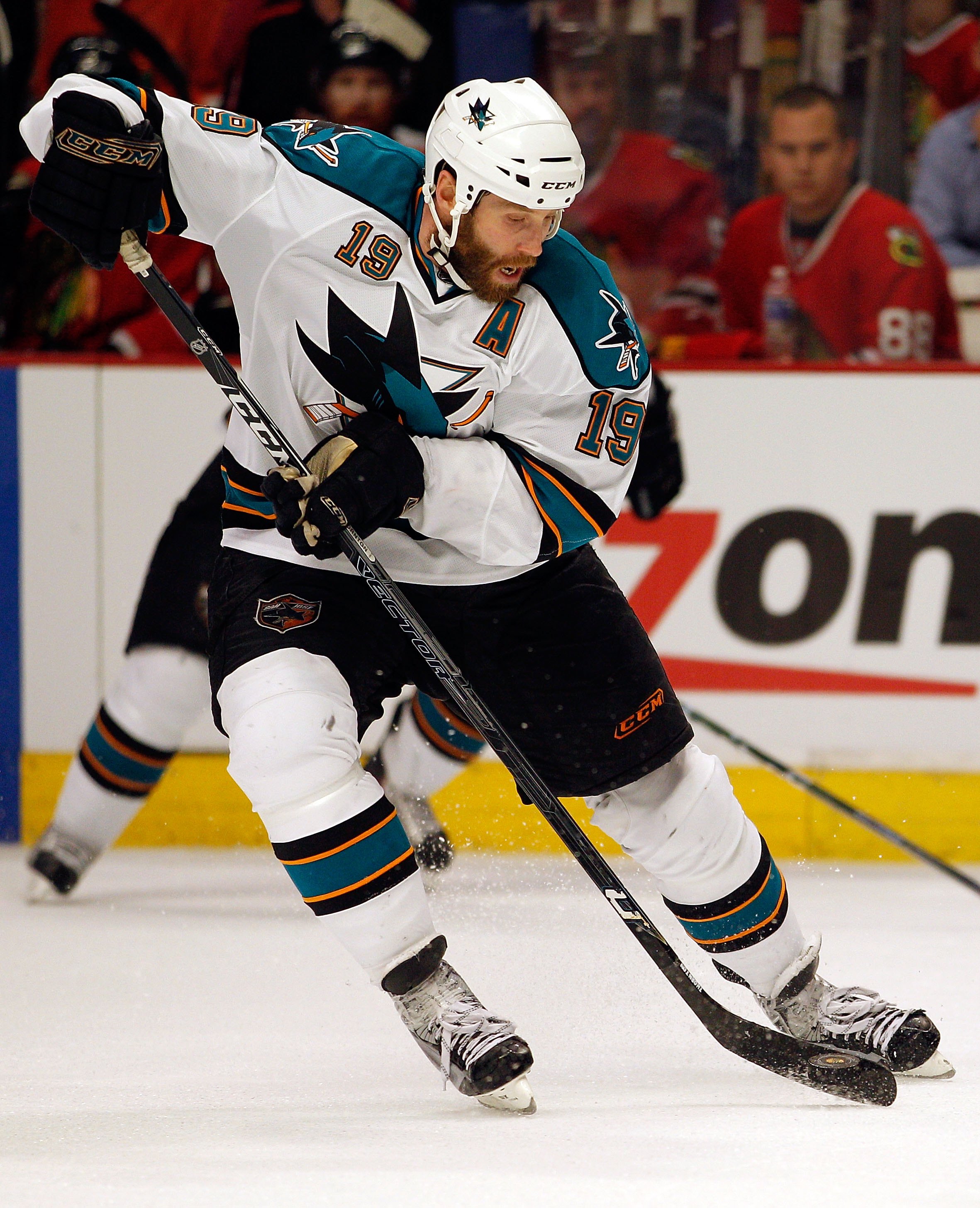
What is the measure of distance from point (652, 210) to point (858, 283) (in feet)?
1.79

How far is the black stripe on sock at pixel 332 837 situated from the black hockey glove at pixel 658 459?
4.41ft

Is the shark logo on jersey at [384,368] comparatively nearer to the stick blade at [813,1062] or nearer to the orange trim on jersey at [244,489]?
the orange trim on jersey at [244,489]

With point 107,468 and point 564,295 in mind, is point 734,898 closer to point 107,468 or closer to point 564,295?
point 564,295

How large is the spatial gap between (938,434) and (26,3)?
2558 millimetres

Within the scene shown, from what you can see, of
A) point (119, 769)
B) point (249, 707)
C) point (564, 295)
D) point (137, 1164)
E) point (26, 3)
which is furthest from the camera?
point (26, 3)

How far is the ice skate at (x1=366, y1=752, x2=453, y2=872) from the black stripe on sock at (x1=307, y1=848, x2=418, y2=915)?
1347mm

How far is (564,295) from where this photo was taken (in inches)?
87.7

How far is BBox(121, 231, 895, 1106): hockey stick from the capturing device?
2.15m

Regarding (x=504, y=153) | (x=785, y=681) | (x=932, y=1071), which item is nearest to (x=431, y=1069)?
Result: (x=932, y=1071)

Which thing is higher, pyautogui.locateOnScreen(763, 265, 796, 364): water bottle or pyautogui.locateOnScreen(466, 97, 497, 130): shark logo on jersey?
pyautogui.locateOnScreen(466, 97, 497, 130): shark logo on jersey

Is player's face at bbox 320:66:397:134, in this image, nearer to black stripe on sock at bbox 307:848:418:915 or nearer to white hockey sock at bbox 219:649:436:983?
white hockey sock at bbox 219:649:436:983

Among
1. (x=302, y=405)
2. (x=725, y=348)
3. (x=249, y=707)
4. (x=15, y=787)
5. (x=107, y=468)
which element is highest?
(x=302, y=405)

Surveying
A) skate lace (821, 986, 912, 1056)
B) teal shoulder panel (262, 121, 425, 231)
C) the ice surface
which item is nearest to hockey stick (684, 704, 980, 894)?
the ice surface

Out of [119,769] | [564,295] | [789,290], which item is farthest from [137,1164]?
[789,290]
